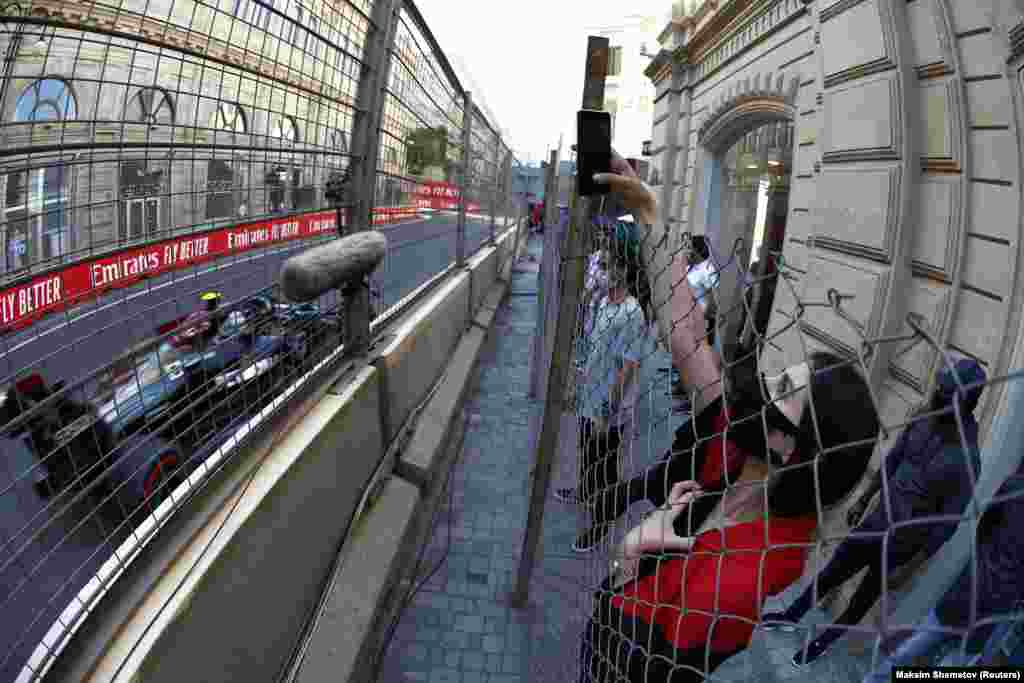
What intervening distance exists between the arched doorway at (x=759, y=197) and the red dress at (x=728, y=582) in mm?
5461

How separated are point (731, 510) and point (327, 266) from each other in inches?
52.7

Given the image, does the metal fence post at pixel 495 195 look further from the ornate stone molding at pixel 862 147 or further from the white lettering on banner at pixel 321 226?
the white lettering on banner at pixel 321 226

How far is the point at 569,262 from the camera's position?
2.45 metres

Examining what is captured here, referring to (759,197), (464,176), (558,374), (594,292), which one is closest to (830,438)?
(558,374)

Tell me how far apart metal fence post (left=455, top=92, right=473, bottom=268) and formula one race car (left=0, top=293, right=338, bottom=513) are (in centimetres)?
360

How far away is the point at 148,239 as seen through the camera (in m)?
1.69

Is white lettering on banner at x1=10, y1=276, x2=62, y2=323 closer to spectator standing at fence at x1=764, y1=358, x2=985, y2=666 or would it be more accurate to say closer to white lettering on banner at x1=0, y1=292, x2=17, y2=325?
white lettering on banner at x1=0, y1=292, x2=17, y2=325

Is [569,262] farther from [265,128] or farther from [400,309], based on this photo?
[400,309]

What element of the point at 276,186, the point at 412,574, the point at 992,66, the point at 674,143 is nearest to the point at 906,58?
the point at 992,66

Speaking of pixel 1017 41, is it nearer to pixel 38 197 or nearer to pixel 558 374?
pixel 558 374

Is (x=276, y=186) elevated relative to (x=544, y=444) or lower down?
elevated

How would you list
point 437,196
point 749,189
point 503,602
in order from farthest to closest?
point 749,189 < point 437,196 < point 503,602

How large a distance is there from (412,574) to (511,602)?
52cm

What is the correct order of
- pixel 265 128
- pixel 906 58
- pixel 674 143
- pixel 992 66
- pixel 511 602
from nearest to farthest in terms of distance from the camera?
1. pixel 265 128
2. pixel 511 602
3. pixel 992 66
4. pixel 906 58
5. pixel 674 143
